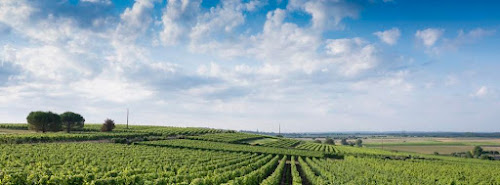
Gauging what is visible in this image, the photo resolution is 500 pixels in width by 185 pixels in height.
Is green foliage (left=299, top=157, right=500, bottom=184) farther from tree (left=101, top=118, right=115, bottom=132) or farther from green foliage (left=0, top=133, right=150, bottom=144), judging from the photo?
tree (left=101, top=118, right=115, bottom=132)

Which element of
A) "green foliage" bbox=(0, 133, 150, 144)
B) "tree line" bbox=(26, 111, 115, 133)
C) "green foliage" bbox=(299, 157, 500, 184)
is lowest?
"green foliage" bbox=(299, 157, 500, 184)

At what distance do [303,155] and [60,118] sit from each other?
6917 cm

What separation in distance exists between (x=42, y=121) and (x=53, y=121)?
2.93m

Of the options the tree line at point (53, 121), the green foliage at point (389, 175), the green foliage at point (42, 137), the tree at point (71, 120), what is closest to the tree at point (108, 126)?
the tree line at point (53, 121)

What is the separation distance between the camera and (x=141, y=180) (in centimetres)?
2241

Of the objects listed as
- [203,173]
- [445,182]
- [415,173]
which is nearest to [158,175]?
[203,173]

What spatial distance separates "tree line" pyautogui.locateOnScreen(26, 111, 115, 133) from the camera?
84250 millimetres

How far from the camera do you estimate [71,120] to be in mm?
97562

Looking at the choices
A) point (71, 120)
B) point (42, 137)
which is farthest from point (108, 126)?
point (42, 137)

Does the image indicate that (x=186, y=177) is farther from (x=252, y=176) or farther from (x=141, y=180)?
(x=252, y=176)

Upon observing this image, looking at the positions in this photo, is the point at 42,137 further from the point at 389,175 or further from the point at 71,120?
the point at 389,175

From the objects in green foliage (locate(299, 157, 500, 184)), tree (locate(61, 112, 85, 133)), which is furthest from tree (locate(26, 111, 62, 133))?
green foliage (locate(299, 157, 500, 184))

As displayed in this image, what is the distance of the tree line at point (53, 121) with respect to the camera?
276ft

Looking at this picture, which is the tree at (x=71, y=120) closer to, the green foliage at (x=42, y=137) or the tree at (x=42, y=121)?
the tree at (x=42, y=121)
